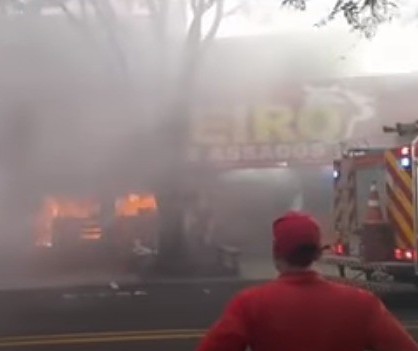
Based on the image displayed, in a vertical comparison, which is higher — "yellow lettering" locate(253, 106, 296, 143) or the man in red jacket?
"yellow lettering" locate(253, 106, 296, 143)

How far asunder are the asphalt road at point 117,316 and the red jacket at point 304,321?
4.80 m

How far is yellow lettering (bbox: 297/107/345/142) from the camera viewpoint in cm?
1546

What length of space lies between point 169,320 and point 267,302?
6590 millimetres

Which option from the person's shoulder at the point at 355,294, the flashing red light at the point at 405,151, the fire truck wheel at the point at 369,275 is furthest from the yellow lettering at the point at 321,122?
the person's shoulder at the point at 355,294

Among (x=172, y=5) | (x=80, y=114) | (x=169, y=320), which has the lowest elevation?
(x=169, y=320)

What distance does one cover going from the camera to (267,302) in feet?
8.38

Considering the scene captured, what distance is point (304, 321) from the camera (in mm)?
2553

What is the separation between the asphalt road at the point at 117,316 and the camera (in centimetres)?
774

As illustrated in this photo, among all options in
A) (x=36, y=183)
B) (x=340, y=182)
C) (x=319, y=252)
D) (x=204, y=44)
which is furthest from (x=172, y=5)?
(x=319, y=252)

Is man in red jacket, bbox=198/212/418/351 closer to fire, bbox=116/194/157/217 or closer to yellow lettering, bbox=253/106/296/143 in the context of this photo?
fire, bbox=116/194/157/217

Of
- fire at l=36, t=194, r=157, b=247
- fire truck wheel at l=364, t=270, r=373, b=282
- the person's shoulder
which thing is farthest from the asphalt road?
the person's shoulder

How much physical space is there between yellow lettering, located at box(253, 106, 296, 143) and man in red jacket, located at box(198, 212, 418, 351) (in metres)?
12.3

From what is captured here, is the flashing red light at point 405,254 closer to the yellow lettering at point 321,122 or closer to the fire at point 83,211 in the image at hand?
the fire at point 83,211

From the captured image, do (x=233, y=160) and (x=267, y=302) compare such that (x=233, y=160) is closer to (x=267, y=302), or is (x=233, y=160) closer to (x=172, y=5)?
(x=172, y=5)
